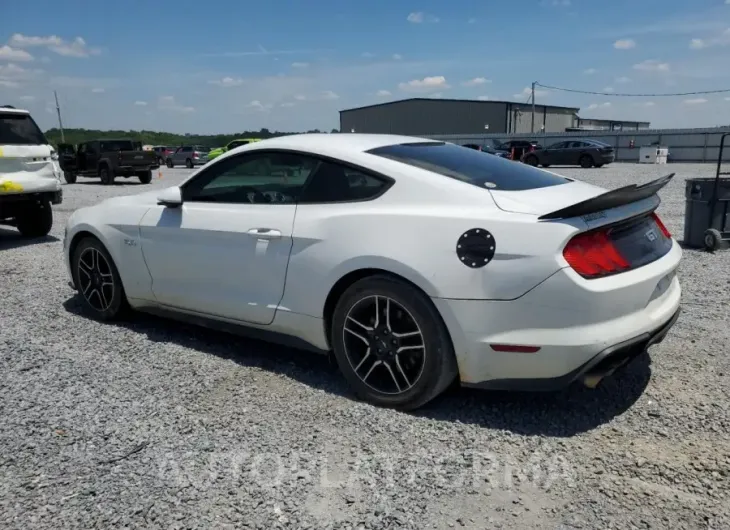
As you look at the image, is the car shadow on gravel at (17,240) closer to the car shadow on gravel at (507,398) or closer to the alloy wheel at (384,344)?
the car shadow on gravel at (507,398)

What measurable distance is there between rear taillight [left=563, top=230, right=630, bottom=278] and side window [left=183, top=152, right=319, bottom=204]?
5.26 ft

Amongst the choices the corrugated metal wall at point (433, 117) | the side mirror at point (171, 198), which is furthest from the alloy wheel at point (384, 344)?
the corrugated metal wall at point (433, 117)

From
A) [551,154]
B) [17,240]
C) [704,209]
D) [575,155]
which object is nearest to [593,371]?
[704,209]

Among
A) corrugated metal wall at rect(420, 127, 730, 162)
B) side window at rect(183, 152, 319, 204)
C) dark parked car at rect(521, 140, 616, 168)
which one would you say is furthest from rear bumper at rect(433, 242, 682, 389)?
corrugated metal wall at rect(420, 127, 730, 162)

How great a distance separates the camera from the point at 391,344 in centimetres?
316

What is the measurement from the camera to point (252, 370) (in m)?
3.85

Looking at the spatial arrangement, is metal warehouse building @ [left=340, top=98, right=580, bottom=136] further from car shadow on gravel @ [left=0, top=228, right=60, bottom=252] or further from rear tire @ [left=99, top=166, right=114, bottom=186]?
car shadow on gravel @ [left=0, top=228, right=60, bottom=252]

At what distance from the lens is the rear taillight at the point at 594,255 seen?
2.72 m

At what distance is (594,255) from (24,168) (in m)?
8.13

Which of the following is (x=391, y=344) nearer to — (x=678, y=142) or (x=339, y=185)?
(x=339, y=185)

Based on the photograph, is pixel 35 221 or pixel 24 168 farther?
pixel 35 221

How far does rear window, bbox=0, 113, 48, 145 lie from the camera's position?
823 centimetres

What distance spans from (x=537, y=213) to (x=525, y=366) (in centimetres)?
74

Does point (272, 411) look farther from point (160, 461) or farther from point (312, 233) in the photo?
point (312, 233)
